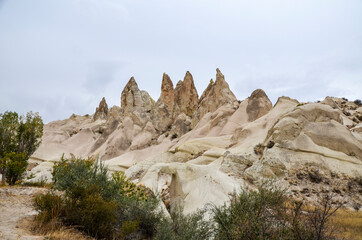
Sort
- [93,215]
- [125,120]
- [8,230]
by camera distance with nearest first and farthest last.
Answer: [8,230]
[93,215]
[125,120]

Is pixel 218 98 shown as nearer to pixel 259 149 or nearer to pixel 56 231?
pixel 259 149

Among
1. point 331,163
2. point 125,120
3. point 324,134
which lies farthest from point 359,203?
point 125,120

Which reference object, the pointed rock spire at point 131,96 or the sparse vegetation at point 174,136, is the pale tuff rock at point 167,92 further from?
the sparse vegetation at point 174,136

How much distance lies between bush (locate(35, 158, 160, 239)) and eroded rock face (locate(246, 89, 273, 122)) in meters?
20.5

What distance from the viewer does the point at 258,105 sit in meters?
26.5

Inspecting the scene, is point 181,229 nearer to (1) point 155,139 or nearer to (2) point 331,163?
(2) point 331,163

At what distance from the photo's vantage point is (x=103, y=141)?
39.1 metres

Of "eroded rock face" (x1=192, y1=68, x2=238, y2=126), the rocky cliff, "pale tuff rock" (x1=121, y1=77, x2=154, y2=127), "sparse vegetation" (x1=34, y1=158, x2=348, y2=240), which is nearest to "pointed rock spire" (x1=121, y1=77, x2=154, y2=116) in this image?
"pale tuff rock" (x1=121, y1=77, x2=154, y2=127)

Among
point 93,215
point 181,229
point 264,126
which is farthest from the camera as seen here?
point 264,126

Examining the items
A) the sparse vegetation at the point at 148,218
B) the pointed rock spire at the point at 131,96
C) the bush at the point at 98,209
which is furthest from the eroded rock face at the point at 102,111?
the sparse vegetation at the point at 148,218

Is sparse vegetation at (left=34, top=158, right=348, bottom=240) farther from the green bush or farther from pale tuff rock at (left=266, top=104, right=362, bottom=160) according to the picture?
pale tuff rock at (left=266, top=104, right=362, bottom=160)

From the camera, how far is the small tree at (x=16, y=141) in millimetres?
12141

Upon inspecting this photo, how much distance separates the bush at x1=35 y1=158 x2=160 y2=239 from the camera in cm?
541

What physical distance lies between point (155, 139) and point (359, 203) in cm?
2459
